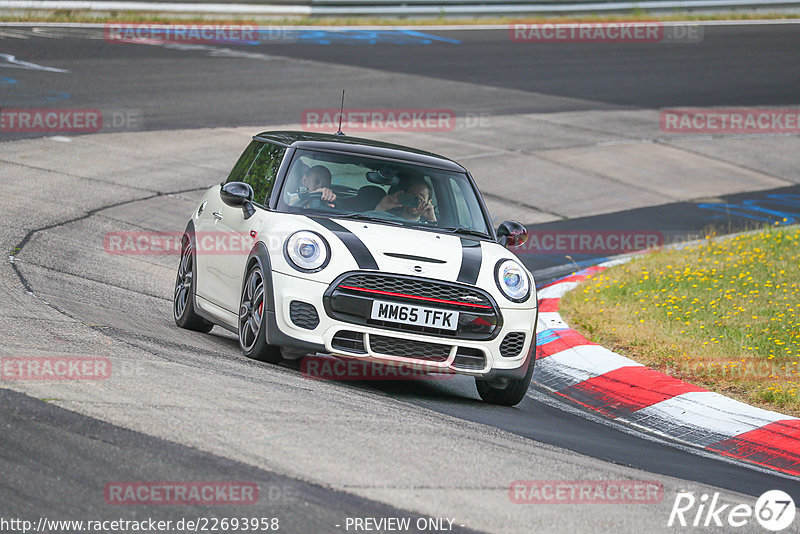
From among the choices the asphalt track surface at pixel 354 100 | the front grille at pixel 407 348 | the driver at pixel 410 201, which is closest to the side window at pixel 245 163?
the asphalt track surface at pixel 354 100

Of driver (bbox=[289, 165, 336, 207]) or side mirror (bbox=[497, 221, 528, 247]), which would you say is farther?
side mirror (bbox=[497, 221, 528, 247])

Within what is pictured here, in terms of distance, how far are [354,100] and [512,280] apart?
13539 mm

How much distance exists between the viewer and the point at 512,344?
291 inches

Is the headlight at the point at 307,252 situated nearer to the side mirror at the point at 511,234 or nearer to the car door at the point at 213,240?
the car door at the point at 213,240

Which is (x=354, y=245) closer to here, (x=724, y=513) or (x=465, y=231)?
(x=465, y=231)

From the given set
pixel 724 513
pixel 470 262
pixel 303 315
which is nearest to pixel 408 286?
pixel 470 262

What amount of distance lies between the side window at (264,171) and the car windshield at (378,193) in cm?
18

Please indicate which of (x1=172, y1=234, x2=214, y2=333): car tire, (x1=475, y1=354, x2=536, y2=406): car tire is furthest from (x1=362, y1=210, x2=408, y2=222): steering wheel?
(x1=172, y1=234, x2=214, y2=333): car tire

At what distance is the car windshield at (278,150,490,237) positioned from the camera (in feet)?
26.2

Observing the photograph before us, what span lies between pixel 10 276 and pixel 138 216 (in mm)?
4051

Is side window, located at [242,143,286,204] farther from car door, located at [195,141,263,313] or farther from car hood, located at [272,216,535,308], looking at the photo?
car hood, located at [272,216,535,308]

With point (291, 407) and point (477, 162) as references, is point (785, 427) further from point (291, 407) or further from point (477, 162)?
point (477, 162)

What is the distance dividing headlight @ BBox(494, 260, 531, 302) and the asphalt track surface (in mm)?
743

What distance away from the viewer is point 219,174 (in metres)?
15.5
